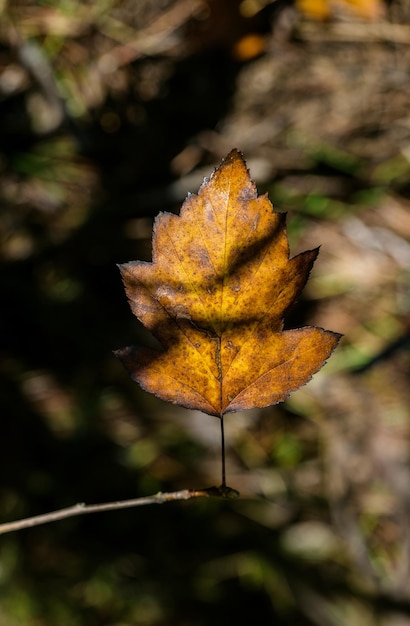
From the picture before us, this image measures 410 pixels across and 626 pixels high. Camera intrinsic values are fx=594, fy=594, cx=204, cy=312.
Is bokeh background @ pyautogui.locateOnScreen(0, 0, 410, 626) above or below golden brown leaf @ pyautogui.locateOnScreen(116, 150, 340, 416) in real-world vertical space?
below

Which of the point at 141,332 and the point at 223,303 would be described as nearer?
the point at 223,303

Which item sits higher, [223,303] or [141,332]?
[223,303]

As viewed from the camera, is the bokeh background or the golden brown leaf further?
the bokeh background

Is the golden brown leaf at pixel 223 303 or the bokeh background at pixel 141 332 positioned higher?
the golden brown leaf at pixel 223 303

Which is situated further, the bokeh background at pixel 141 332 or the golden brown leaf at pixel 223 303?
the bokeh background at pixel 141 332
